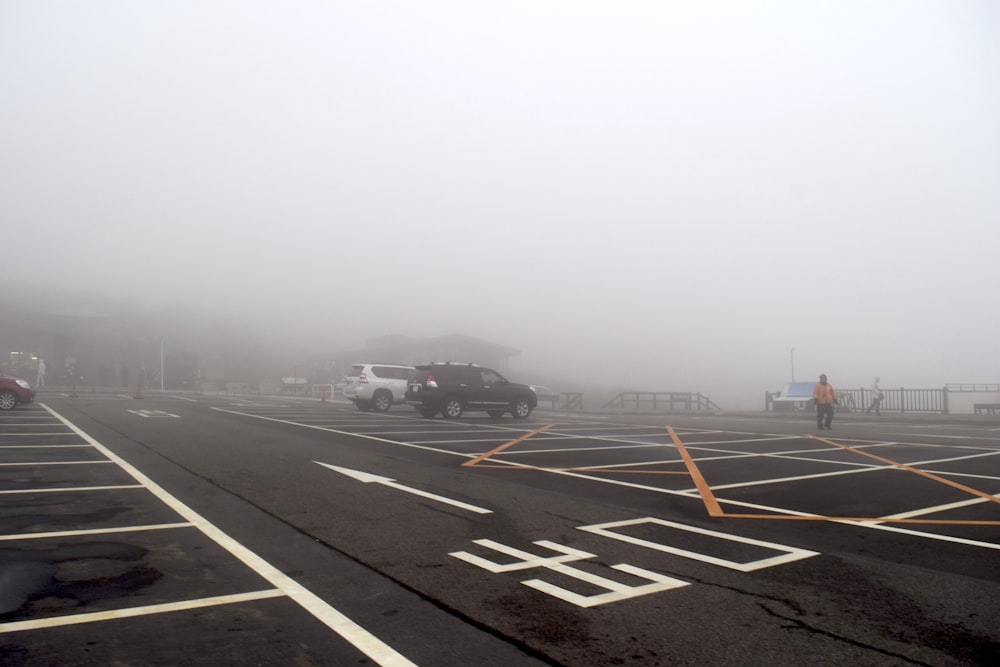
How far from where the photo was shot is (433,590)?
15.8ft

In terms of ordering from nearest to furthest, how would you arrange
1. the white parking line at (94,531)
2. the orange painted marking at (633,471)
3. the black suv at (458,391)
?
the white parking line at (94,531) → the orange painted marking at (633,471) → the black suv at (458,391)

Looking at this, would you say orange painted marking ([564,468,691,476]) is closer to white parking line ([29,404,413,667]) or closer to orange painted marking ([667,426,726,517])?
orange painted marking ([667,426,726,517])

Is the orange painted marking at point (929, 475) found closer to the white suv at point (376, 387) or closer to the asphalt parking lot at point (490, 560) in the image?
the asphalt parking lot at point (490, 560)

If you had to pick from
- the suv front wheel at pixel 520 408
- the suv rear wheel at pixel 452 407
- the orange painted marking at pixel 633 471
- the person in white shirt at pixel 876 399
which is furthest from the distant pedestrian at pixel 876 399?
the orange painted marking at pixel 633 471

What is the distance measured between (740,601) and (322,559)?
2986 millimetres

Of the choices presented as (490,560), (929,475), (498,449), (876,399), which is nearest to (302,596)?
(490,560)

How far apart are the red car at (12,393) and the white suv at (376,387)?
10.0 meters

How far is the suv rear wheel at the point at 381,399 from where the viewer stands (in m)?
26.8

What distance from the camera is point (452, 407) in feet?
73.7

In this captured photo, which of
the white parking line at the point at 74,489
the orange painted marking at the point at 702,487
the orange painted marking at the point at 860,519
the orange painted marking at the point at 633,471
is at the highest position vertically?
the white parking line at the point at 74,489

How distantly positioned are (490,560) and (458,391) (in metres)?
16.9

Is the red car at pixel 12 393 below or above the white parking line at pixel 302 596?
above

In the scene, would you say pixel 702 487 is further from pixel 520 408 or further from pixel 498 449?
pixel 520 408

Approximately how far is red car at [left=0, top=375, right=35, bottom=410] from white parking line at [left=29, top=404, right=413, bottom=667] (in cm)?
1862
